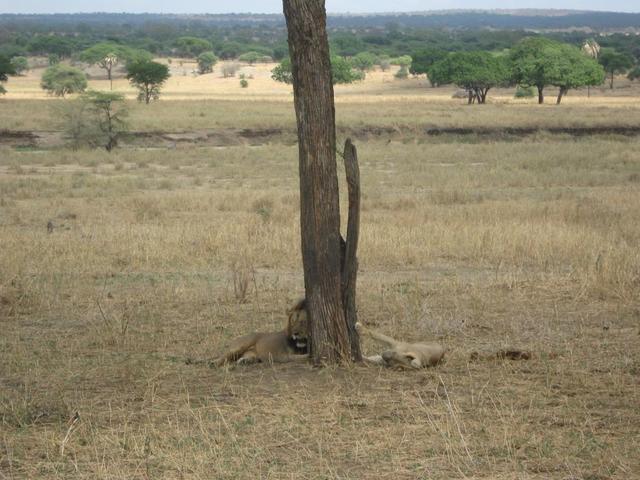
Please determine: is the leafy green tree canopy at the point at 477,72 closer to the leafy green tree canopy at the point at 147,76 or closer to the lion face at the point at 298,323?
the leafy green tree canopy at the point at 147,76

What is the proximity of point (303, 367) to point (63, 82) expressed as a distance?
6589 cm

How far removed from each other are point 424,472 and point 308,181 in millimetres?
2553

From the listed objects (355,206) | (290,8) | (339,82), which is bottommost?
(339,82)

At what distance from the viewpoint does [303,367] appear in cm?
713

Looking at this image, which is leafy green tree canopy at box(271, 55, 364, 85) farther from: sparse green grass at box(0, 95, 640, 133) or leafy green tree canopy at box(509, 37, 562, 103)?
sparse green grass at box(0, 95, 640, 133)

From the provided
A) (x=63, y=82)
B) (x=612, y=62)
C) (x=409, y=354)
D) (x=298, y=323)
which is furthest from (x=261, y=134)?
(x=612, y=62)

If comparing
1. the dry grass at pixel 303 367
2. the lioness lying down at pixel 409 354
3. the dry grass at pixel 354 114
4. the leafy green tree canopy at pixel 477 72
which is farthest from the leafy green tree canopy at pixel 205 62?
the lioness lying down at pixel 409 354

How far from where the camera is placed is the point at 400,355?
702cm

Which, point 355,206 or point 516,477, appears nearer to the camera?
point 516,477

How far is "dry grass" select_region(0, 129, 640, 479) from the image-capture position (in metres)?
5.27

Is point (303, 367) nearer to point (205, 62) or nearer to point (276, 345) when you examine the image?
point (276, 345)

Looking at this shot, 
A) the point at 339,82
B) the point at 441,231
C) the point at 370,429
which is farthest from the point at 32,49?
the point at 370,429

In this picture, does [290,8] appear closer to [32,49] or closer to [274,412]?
[274,412]

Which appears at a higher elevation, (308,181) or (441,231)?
(308,181)
